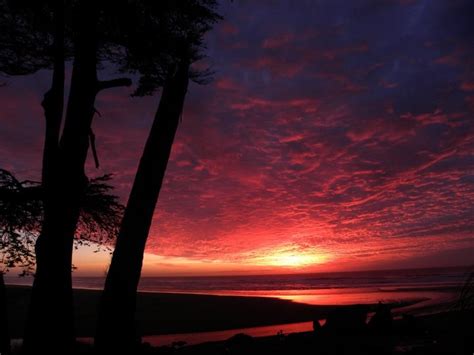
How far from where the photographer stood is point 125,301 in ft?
15.6

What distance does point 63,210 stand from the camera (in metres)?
6.17

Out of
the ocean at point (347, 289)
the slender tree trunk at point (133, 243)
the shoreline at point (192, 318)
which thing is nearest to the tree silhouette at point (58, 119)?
the slender tree trunk at point (133, 243)

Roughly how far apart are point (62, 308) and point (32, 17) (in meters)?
6.13

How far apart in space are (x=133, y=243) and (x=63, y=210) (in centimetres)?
193

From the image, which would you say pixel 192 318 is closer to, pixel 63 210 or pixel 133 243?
pixel 63 210

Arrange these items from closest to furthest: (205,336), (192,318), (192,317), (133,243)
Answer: (133,243), (205,336), (192,318), (192,317)

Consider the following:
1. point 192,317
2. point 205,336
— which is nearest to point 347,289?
point 192,317

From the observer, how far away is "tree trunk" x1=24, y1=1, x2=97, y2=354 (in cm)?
567

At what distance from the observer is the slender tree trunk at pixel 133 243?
468cm

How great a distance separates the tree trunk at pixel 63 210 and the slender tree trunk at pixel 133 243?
1.29 metres

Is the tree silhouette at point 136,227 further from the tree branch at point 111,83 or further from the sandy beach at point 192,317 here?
the sandy beach at point 192,317

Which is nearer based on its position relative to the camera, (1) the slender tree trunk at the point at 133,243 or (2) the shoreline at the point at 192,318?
(1) the slender tree trunk at the point at 133,243

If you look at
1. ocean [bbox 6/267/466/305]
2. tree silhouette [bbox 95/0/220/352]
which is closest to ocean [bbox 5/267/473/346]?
ocean [bbox 6/267/466/305]

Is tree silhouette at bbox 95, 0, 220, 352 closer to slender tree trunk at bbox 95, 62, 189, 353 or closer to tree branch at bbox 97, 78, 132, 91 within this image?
slender tree trunk at bbox 95, 62, 189, 353
